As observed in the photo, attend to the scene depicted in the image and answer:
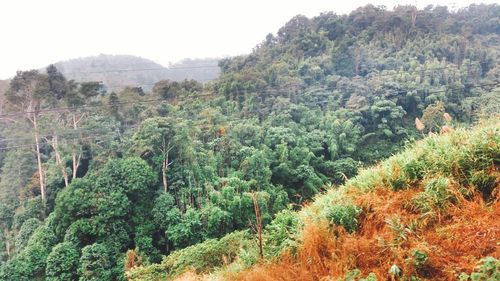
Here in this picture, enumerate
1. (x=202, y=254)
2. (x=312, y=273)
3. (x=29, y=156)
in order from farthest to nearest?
(x=29, y=156) → (x=202, y=254) → (x=312, y=273)

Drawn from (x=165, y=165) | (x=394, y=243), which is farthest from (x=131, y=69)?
(x=394, y=243)

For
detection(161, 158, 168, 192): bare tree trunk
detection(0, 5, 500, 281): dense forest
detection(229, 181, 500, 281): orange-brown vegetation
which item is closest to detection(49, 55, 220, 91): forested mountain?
detection(0, 5, 500, 281): dense forest

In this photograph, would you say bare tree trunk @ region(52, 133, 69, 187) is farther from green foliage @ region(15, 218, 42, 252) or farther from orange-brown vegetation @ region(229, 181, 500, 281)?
orange-brown vegetation @ region(229, 181, 500, 281)

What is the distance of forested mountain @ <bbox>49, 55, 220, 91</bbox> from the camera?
41903 millimetres

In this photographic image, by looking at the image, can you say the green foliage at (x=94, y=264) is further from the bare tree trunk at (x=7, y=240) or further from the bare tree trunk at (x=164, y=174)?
the bare tree trunk at (x=7, y=240)

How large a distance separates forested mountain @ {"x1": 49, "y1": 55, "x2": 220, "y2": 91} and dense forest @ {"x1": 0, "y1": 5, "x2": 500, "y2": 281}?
688 inches

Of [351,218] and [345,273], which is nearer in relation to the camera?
[345,273]

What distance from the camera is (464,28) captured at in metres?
35.2

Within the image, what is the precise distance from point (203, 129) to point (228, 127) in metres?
1.32

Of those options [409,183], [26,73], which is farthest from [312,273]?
[26,73]

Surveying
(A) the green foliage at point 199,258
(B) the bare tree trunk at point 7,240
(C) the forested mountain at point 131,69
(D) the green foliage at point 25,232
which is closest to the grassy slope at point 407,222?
(A) the green foliage at point 199,258

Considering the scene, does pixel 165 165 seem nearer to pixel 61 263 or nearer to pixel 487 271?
pixel 61 263

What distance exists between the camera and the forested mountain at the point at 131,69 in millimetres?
41903

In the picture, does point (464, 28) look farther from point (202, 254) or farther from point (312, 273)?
point (312, 273)
